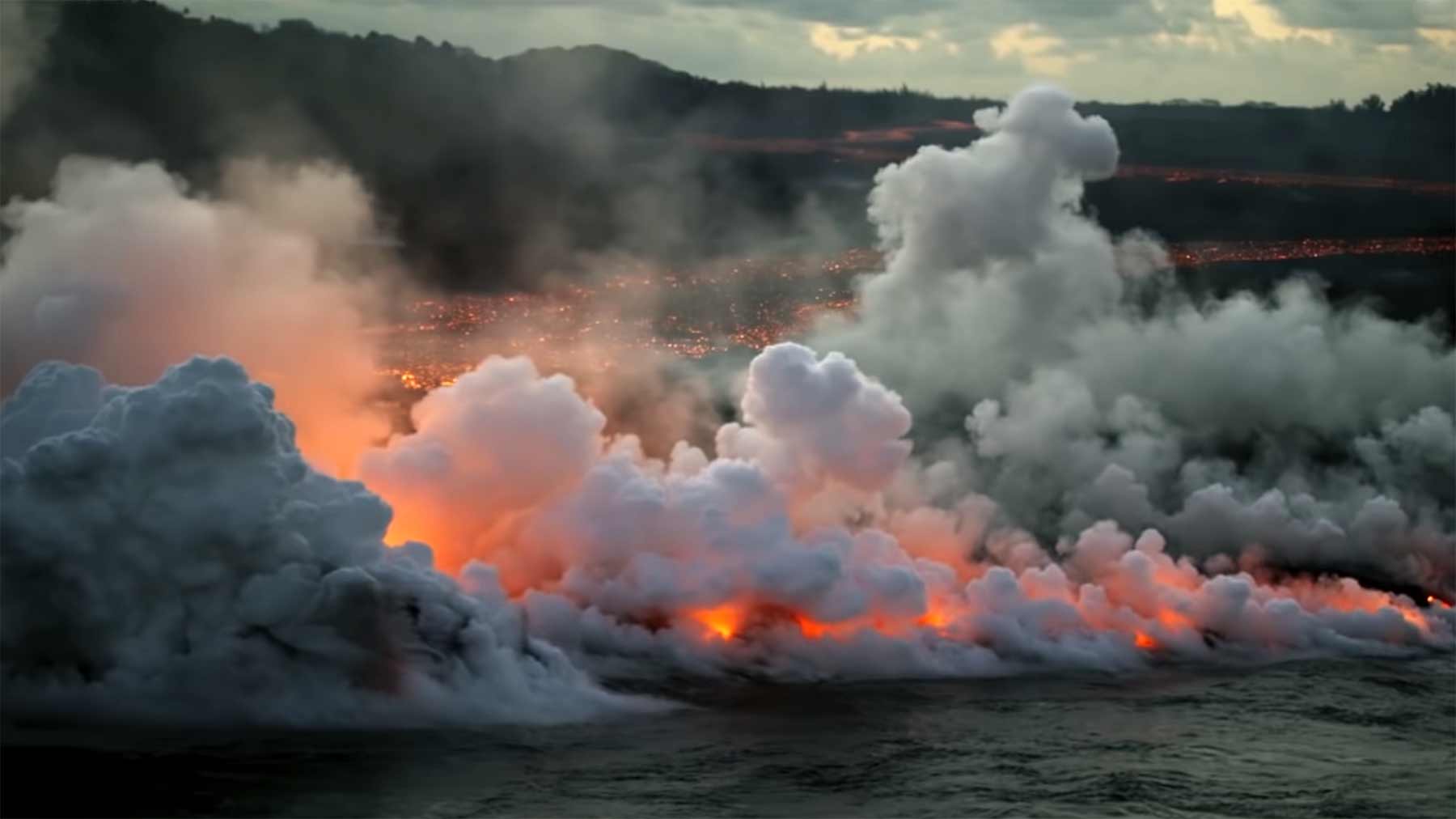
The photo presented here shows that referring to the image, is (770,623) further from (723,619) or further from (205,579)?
(205,579)

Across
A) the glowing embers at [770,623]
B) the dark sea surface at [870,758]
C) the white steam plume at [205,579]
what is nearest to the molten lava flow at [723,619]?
the glowing embers at [770,623]

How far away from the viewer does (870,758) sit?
207ft

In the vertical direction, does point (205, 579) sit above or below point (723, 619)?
above

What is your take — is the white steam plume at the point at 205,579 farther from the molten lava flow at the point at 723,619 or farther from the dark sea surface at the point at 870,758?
the molten lava flow at the point at 723,619

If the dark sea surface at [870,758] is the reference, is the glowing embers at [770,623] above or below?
above

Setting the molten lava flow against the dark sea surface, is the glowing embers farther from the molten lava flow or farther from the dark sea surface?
the dark sea surface

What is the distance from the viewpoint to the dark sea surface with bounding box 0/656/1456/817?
180 ft

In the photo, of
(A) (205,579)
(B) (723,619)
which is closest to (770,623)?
(B) (723,619)

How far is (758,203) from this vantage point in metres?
97.0

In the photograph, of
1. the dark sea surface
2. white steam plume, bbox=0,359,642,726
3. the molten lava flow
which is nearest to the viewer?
the dark sea surface

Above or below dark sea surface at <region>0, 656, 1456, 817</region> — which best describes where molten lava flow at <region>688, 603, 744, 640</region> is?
above

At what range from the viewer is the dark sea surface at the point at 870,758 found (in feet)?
180

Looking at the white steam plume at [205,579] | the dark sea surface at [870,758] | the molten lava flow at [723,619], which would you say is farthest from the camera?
the molten lava flow at [723,619]

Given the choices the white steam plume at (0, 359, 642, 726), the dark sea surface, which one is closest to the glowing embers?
the dark sea surface
